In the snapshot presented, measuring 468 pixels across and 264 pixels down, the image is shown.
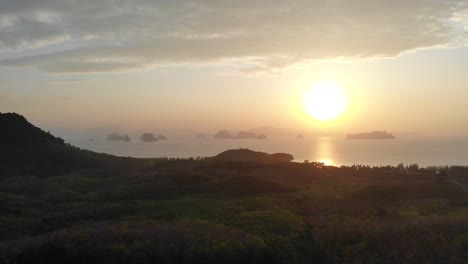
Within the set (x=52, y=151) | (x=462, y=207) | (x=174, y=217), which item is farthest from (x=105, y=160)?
(x=462, y=207)

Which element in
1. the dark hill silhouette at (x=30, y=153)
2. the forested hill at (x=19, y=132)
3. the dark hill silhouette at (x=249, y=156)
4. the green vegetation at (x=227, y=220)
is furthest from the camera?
the dark hill silhouette at (x=249, y=156)

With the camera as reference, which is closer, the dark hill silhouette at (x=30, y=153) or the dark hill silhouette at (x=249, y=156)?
the dark hill silhouette at (x=30, y=153)

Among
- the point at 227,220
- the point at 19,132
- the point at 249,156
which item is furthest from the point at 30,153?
the point at 227,220

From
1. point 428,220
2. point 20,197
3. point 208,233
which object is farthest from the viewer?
point 20,197

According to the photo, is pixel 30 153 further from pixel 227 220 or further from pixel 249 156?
pixel 227 220

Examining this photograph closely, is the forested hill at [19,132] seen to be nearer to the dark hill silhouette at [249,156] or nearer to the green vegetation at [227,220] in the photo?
the green vegetation at [227,220]

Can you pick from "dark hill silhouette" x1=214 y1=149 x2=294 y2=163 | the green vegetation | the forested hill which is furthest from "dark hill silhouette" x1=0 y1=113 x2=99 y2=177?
"dark hill silhouette" x1=214 y1=149 x2=294 y2=163

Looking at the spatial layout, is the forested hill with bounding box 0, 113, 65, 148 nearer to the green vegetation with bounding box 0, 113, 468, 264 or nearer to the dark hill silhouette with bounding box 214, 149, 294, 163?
the green vegetation with bounding box 0, 113, 468, 264

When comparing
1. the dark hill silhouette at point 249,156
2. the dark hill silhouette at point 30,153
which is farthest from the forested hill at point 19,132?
the dark hill silhouette at point 249,156

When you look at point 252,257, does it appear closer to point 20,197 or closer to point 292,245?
point 292,245
